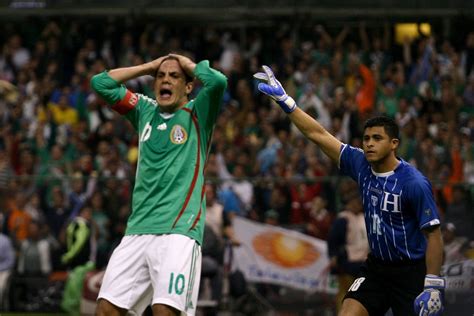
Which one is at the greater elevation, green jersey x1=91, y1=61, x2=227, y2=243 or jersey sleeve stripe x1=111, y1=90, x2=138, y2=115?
jersey sleeve stripe x1=111, y1=90, x2=138, y2=115

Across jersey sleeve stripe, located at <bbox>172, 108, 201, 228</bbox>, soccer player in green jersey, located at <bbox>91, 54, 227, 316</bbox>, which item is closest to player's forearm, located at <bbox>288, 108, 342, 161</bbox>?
soccer player in green jersey, located at <bbox>91, 54, 227, 316</bbox>

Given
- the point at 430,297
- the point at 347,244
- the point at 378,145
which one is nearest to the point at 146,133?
the point at 378,145

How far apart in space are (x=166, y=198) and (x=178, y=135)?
523 mm

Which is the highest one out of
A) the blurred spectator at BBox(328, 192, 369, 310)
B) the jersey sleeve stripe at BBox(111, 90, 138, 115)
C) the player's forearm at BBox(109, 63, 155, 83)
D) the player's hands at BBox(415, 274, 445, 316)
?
the player's forearm at BBox(109, 63, 155, 83)

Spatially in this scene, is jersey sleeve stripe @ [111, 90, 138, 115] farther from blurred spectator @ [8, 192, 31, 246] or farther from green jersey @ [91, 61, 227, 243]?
blurred spectator @ [8, 192, 31, 246]

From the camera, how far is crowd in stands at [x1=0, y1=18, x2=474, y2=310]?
1571cm

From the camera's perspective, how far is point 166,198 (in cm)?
834

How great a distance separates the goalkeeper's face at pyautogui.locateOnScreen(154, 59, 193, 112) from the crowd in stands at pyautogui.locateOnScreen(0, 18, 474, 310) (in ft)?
17.3

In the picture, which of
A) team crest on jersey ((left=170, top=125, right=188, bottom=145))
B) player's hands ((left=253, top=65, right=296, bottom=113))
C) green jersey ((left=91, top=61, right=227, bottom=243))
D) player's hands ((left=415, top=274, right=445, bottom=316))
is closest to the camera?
player's hands ((left=415, top=274, right=445, bottom=316))

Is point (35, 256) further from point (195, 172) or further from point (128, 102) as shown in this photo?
point (195, 172)

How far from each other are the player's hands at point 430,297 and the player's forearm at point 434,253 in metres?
0.05

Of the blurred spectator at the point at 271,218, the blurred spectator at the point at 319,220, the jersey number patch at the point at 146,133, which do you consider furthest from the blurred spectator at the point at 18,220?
the jersey number patch at the point at 146,133

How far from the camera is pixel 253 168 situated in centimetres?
1738

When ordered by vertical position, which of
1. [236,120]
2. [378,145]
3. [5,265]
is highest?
[236,120]
